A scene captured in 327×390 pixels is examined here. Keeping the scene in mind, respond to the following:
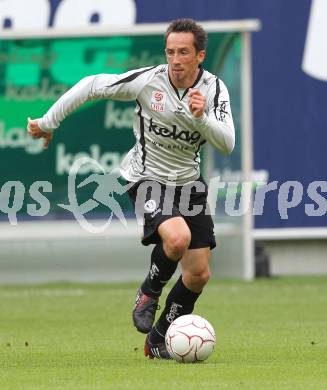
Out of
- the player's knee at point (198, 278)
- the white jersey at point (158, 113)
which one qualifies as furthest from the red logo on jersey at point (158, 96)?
the player's knee at point (198, 278)

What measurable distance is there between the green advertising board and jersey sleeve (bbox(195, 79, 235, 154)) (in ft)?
30.2

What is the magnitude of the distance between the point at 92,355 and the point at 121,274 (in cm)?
871

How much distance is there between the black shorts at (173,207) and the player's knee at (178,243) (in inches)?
10.3

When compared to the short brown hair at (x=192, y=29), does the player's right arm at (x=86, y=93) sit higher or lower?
lower

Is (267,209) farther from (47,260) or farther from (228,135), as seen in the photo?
(228,135)

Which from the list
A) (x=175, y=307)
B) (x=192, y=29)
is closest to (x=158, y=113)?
(x=192, y=29)

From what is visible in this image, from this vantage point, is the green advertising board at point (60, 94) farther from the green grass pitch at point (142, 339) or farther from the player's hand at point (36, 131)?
the player's hand at point (36, 131)

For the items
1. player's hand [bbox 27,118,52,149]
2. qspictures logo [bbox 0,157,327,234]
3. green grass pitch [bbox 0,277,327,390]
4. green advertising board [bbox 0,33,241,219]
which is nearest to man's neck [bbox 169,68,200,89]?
player's hand [bbox 27,118,52,149]

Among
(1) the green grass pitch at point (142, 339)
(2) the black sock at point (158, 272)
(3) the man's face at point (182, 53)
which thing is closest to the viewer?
(1) the green grass pitch at point (142, 339)

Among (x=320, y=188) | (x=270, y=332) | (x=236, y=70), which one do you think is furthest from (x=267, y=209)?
(x=270, y=332)

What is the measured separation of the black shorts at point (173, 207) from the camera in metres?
8.91

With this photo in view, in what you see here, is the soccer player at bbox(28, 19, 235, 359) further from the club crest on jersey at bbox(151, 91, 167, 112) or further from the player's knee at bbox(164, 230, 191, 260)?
the player's knee at bbox(164, 230, 191, 260)

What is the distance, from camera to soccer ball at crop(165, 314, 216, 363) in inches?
337

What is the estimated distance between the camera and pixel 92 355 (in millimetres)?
9383
